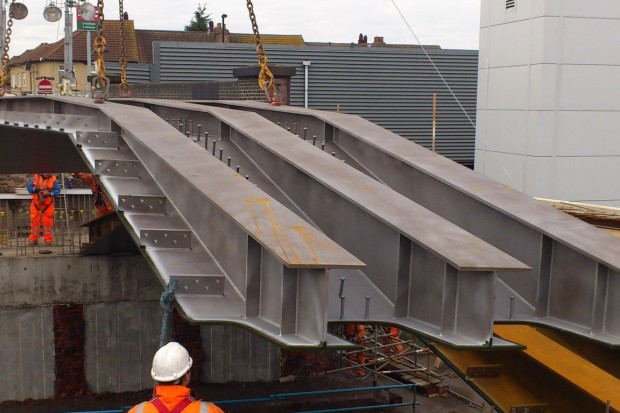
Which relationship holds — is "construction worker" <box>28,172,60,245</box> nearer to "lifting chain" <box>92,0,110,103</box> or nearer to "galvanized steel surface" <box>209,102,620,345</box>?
"lifting chain" <box>92,0,110,103</box>

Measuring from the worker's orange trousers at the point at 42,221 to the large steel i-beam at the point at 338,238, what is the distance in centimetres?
855

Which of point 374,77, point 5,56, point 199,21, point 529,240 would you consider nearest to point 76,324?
point 5,56

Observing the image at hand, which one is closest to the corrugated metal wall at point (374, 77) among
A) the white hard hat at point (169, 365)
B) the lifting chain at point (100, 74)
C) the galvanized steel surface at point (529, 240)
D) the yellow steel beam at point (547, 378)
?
the lifting chain at point (100, 74)

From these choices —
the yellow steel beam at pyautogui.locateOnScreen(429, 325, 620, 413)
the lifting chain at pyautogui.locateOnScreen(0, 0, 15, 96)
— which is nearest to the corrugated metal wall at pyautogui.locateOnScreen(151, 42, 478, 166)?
the lifting chain at pyautogui.locateOnScreen(0, 0, 15, 96)

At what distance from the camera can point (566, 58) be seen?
62.7ft

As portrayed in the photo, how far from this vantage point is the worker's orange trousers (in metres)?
17.4

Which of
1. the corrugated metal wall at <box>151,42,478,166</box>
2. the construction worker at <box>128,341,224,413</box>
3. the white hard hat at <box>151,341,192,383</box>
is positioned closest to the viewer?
the construction worker at <box>128,341,224,413</box>

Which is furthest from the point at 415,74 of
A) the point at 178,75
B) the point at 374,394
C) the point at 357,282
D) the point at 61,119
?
the point at 357,282

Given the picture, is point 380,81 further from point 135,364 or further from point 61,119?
point 61,119

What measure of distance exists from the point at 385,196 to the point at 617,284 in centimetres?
205

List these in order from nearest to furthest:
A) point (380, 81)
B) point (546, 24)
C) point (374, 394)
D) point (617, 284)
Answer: point (617, 284) < point (374, 394) < point (546, 24) < point (380, 81)

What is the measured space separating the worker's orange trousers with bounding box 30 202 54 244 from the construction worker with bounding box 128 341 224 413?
44.1ft

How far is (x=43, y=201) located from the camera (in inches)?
685

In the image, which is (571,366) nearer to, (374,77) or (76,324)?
(76,324)
